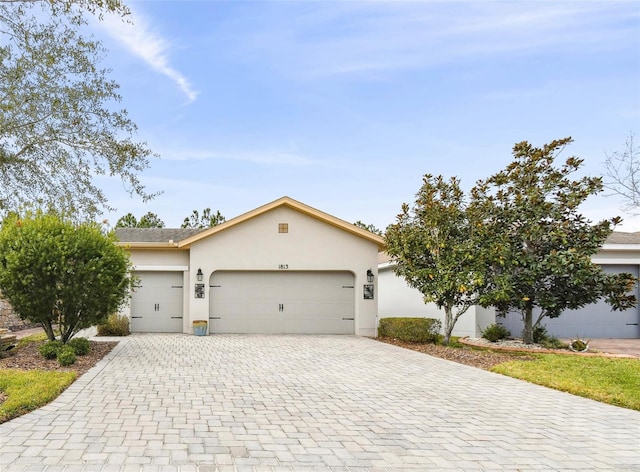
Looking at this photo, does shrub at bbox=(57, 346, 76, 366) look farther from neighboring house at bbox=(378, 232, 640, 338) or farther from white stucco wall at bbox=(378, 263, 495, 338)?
neighboring house at bbox=(378, 232, 640, 338)

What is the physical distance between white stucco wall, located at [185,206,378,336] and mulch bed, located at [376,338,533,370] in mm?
3590

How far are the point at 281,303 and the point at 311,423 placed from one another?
434 inches

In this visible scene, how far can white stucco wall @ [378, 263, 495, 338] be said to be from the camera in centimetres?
1608

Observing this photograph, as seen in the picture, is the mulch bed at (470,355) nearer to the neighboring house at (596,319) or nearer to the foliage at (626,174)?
the neighboring house at (596,319)

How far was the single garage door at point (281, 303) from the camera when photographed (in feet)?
55.3

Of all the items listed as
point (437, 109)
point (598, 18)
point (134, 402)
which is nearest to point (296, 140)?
point (437, 109)

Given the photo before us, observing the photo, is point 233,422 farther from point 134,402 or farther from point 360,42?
point 360,42

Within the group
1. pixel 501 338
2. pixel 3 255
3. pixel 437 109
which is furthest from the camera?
pixel 437 109

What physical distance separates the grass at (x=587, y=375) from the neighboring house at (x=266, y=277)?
269 inches

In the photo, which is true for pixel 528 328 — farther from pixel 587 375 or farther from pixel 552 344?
pixel 587 375

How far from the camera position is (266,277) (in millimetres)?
17016

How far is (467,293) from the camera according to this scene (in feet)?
44.0

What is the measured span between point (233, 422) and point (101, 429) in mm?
1483

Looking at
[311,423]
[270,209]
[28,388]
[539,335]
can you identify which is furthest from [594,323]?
[28,388]
